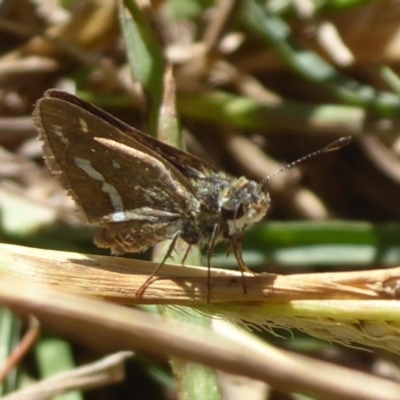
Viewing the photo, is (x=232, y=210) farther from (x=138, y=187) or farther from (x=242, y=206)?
(x=138, y=187)

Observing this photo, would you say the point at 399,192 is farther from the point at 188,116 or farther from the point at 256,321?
the point at 256,321

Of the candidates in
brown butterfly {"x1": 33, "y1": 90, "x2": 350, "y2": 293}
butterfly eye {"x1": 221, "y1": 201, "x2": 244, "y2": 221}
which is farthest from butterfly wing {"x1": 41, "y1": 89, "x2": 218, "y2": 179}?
butterfly eye {"x1": 221, "y1": 201, "x2": 244, "y2": 221}

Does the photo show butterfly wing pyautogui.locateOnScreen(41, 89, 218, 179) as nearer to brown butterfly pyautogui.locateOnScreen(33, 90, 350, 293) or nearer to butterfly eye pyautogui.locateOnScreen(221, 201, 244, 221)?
brown butterfly pyautogui.locateOnScreen(33, 90, 350, 293)

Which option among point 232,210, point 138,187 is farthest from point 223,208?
point 138,187

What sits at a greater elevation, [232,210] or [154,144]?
[154,144]

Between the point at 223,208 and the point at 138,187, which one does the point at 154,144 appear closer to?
the point at 138,187

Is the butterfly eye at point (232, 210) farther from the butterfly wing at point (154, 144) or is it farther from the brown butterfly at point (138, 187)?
the butterfly wing at point (154, 144)

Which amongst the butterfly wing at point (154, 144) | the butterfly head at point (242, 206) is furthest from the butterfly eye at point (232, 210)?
the butterfly wing at point (154, 144)
